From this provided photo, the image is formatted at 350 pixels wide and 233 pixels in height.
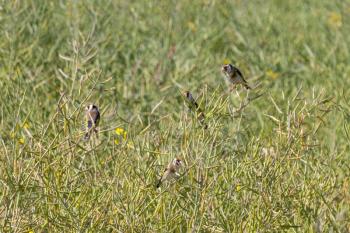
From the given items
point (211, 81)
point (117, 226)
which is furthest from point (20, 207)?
point (211, 81)

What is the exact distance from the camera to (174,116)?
6512mm

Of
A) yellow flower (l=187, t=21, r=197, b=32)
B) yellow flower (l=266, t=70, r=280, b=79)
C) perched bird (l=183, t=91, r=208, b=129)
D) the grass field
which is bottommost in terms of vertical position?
yellow flower (l=266, t=70, r=280, b=79)

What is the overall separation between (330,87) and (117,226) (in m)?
3.69

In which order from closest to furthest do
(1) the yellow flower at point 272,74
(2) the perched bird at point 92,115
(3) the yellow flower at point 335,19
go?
(2) the perched bird at point 92,115 < (1) the yellow flower at point 272,74 < (3) the yellow flower at point 335,19

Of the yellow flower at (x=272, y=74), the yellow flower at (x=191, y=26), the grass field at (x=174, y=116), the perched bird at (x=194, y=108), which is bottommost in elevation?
the yellow flower at (x=272, y=74)

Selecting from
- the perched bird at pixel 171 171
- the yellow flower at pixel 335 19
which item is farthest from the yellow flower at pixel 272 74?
the perched bird at pixel 171 171

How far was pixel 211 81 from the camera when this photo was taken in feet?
24.0

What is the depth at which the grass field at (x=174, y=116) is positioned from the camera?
13.3ft

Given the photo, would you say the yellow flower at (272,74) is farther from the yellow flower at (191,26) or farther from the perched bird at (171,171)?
the perched bird at (171,171)

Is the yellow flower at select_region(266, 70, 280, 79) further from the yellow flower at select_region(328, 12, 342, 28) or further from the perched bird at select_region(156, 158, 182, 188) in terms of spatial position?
the perched bird at select_region(156, 158, 182, 188)

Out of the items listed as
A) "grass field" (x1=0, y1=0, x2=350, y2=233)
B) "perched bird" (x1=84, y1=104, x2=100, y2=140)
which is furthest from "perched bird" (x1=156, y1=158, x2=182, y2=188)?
"perched bird" (x1=84, y1=104, x2=100, y2=140)

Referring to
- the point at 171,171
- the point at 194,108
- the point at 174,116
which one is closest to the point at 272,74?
the point at 174,116

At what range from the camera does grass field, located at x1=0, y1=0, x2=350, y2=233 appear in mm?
4059

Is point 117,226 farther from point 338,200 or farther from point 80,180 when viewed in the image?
point 338,200
